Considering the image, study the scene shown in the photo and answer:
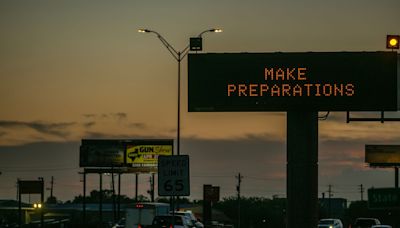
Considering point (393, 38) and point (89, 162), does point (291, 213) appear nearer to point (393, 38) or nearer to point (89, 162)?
point (393, 38)

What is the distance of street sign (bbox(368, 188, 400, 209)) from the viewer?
109 feet

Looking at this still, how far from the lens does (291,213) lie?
4416 centimetres

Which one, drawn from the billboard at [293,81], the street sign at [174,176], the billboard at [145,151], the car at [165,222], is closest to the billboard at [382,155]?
the billboard at [145,151]

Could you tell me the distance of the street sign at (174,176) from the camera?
27.2 m

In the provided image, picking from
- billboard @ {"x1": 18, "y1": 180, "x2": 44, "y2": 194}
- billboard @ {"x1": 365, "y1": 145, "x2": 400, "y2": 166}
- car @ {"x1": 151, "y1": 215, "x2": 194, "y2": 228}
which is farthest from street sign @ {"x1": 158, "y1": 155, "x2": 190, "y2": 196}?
billboard @ {"x1": 365, "y1": 145, "x2": 400, "y2": 166}

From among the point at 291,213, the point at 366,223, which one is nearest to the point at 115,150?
the point at 366,223

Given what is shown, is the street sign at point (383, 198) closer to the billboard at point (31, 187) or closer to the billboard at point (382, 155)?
the billboard at point (31, 187)

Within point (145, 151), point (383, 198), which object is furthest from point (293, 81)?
point (145, 151)

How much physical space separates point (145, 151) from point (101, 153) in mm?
5794

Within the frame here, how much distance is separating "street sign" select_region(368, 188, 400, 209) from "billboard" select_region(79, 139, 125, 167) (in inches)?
3492

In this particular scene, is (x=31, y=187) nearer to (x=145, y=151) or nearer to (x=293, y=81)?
(x=145, y=151)

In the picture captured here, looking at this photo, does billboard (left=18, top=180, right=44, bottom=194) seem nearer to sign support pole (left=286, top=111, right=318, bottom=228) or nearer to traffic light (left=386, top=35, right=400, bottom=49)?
sign support pole (left=286, top=111, right=318, bottom=228)

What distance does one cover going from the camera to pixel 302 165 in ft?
141

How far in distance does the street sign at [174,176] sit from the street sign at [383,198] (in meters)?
8.60
